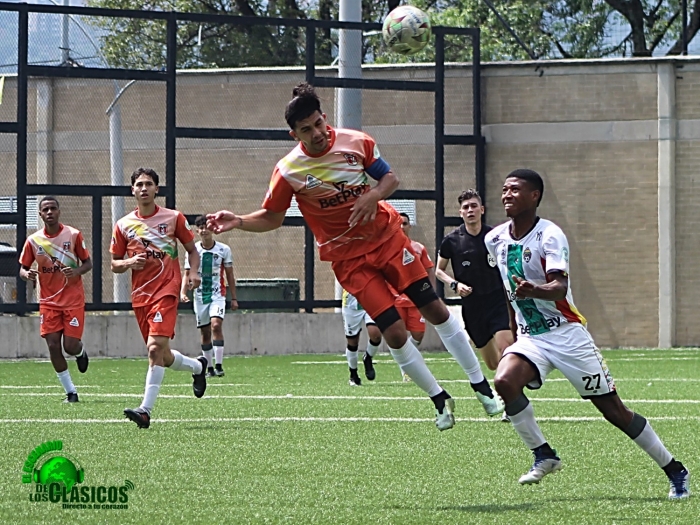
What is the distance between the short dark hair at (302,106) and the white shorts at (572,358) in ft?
6.69

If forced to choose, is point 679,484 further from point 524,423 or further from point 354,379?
point 354,379

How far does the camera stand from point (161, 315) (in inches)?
437

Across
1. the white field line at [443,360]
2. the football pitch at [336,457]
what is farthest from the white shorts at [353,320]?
the white field line at [443,360]

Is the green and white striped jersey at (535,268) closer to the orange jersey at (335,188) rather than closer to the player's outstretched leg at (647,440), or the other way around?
the player's outstretched leg at (647,440)

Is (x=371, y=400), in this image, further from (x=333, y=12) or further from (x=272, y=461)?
(x=333, y=12)

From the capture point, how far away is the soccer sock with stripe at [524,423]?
702cm

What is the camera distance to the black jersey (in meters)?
12.1

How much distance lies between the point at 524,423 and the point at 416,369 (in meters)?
1.41

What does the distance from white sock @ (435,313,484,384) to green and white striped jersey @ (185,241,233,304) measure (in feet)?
31.3

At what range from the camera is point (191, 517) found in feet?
20.5

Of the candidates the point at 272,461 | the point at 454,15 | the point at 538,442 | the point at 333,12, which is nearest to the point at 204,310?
the point at 272,461

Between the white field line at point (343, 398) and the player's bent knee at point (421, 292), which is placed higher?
the player's bent knee at point (421, 292)

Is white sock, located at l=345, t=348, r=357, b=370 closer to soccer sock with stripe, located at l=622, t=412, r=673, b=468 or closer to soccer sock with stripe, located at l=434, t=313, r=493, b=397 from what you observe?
soccer sock with stripe, located at l=434, t=313, r=493, b=397

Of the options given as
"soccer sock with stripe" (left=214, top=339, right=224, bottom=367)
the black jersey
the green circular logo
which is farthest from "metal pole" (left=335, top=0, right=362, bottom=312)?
the green circular logo
